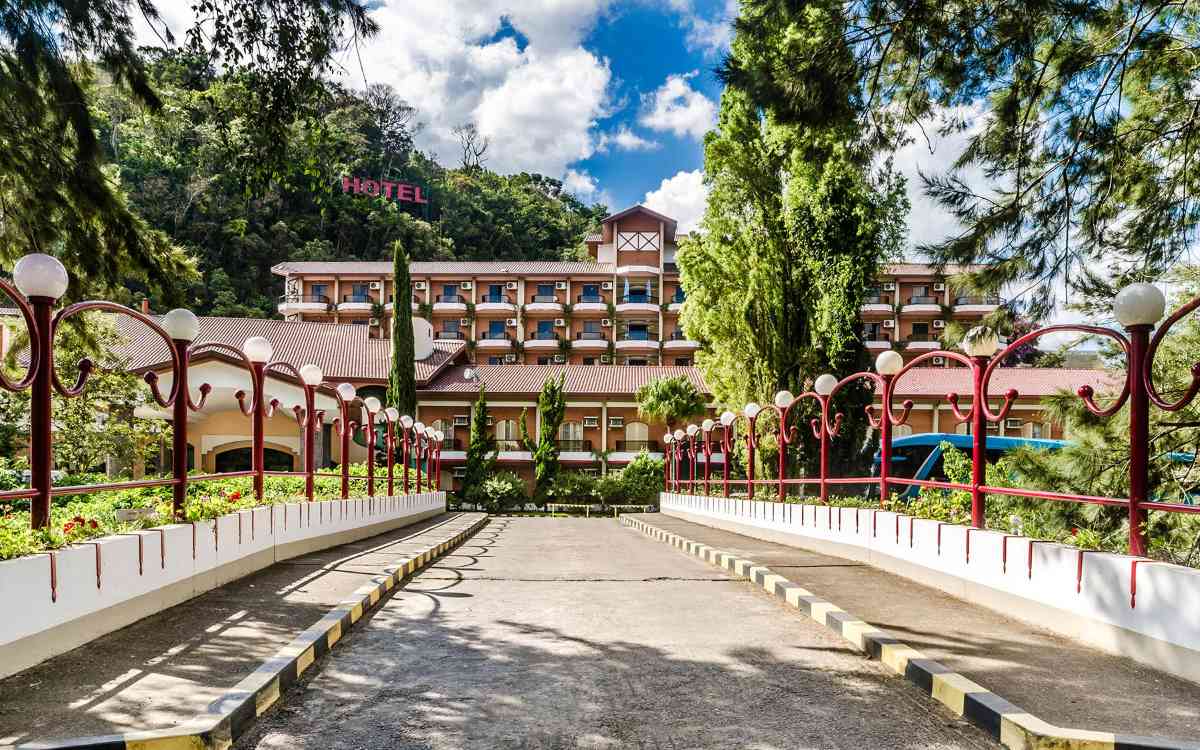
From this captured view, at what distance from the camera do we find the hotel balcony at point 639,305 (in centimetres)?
6294

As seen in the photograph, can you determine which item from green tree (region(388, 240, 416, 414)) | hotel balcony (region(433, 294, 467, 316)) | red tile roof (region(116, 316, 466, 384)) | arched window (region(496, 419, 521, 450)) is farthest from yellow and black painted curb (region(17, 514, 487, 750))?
hotel balcony (region(433, 294, 467, 316))

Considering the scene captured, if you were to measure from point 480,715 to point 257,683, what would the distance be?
1.23 metres

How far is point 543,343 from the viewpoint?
63156 mm

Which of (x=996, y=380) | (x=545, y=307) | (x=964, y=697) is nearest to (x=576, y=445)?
(x=545, y=307)

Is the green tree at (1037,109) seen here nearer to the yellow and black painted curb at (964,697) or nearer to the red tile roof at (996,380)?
the yellow and black painted curb at (964,697)

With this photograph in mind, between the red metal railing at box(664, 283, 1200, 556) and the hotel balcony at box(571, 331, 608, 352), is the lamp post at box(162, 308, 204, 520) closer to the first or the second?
the red metal railing at box(664, 283, 1200, 556)

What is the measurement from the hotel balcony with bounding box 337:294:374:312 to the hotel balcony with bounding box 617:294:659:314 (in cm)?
1854

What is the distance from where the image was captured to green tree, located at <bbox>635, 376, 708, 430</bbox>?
145 ft

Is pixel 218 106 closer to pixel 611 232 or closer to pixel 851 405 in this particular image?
pixel 851 405

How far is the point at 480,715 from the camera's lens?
457 cm

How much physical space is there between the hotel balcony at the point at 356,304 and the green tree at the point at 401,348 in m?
24.5

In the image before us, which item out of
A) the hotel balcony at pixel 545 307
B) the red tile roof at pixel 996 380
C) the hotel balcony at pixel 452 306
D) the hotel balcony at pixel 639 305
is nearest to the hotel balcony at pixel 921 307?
the red tile roof at pixel 996 380

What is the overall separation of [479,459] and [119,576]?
117 ft

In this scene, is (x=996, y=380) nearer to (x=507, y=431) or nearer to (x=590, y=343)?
(x=507, y=431)
